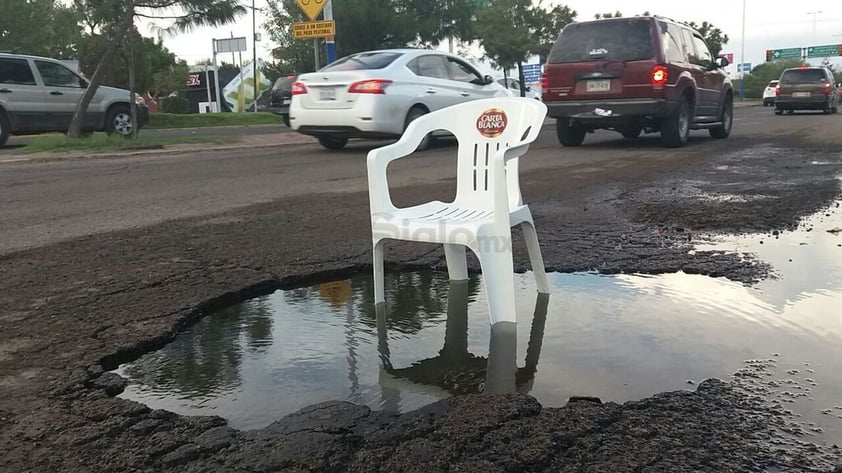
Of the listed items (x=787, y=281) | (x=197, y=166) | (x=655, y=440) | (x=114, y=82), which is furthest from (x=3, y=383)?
(x=114, y=82)

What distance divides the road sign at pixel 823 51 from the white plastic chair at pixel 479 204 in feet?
314

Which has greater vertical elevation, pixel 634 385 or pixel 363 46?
pixel 363 46

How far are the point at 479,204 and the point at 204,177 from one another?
5.97m

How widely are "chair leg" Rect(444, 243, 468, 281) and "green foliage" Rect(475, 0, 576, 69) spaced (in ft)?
106

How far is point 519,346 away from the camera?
3.12 m

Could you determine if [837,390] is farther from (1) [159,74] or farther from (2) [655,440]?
(1) [159,74]

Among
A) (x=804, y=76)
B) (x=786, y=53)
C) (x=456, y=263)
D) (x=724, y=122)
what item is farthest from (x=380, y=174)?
(x=786, y=53)

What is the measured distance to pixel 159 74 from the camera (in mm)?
45656

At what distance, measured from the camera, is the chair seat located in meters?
3.14

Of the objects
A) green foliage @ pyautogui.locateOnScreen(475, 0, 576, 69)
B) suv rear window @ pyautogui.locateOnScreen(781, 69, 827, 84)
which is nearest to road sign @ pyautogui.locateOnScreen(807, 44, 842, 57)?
green foliage @ pyautogui.locateOnScreen(475, 0, 576, 69)

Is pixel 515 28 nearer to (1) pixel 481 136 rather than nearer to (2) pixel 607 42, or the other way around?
(2) pixel 607 42

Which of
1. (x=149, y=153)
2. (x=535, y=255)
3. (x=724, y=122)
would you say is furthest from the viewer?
(x=724, y=122)

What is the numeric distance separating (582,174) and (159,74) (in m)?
42.3

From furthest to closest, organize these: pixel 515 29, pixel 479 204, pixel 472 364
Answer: pixel 515 29 → pixel 479 204 → pixel 472 364
